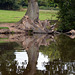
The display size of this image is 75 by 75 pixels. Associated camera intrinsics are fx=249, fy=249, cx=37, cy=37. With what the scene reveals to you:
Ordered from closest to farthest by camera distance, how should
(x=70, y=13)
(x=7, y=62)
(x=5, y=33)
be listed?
(x=7, y=62) < (x=5, y=33) < (x=70, y=13)

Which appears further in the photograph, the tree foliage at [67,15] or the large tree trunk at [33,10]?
the tree foliage at [67,15]

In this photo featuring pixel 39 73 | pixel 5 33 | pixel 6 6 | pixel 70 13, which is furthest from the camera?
pixel 6 6

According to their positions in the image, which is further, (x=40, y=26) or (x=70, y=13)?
(x=70, y=13)

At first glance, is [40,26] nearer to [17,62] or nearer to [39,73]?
[17,62]

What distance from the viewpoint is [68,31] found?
34312 millimetres

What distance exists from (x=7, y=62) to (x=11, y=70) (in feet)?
5.99

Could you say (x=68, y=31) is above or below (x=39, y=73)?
below

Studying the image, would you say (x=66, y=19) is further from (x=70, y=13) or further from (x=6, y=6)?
(x=6, y=6)

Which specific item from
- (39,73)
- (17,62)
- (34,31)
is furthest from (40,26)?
(39,73)

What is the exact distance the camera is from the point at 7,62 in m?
12.8

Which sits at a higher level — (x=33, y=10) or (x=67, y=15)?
(x=33, y=10)

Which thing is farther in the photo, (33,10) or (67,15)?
(67,15)

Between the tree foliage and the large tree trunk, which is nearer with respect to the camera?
the large tree trunk

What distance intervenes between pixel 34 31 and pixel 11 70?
21109mm
